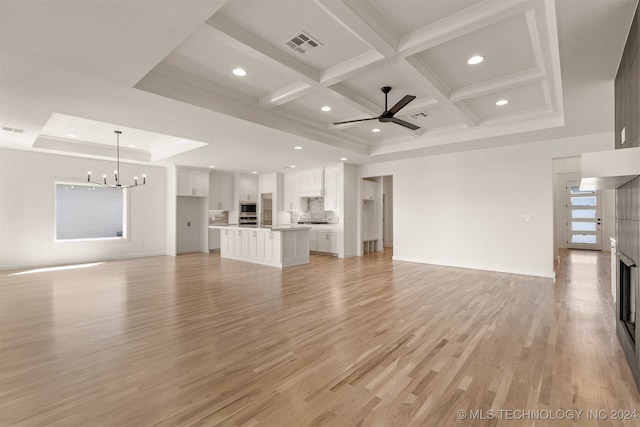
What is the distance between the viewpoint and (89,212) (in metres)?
8.27

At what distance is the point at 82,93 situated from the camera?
3.62m

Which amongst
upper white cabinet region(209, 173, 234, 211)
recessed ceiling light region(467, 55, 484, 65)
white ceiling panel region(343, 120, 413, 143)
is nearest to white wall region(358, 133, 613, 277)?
white ceiling panel region(343, 120, 413, 143)

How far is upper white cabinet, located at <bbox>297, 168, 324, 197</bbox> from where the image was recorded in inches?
374

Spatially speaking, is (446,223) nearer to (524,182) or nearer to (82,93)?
(524,182)

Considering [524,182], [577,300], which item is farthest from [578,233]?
[577,300]

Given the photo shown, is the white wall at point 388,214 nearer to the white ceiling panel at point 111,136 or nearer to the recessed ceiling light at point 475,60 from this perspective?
the white ceiling panel at point 111,136

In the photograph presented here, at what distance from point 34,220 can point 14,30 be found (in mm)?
6725

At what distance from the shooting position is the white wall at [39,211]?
22.5 feet

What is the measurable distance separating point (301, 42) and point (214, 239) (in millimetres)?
8512

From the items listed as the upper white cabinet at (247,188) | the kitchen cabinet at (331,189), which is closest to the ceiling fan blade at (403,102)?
the kitchen cabinet at (331,189)

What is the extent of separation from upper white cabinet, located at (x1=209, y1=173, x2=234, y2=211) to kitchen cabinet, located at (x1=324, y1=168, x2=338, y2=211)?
149 inches

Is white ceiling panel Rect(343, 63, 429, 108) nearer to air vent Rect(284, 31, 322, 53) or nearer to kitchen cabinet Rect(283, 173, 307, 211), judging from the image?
air vent Rect(284, 31, 322, 53)

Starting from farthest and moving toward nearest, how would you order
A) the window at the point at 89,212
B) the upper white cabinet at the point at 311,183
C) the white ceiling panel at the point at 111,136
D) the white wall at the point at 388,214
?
the white wall at the point at 388,214
the upper white cabinet at the point at 311,183
the window at the point at 89,212
the white ceiling panel at the point at 111,136

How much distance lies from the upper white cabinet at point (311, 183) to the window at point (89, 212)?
214 inches
